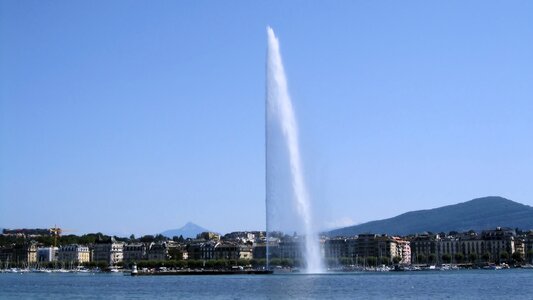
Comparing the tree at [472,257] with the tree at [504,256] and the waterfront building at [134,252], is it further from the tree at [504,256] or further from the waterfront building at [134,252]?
the waterfront building at [134,252]

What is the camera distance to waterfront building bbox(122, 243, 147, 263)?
6299 inches

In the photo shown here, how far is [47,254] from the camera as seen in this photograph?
17188 cm

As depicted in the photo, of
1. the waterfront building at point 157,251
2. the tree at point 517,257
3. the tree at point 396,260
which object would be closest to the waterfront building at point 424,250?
the tree at point 396,260

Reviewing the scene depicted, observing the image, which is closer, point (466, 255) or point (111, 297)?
point (111, 297)

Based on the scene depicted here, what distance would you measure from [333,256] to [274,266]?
39.3m

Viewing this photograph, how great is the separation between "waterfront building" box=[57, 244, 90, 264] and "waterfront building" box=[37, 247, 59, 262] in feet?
5.07

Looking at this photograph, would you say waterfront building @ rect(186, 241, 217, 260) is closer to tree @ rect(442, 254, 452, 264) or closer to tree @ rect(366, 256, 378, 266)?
tree @ rect(366, 256, 378, 266)

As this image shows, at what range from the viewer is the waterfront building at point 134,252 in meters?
160

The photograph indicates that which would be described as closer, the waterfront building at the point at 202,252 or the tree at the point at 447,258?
the tree at the point at 447,258

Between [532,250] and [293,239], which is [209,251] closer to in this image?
[532,250]

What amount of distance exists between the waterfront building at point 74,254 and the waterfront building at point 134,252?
322 inches

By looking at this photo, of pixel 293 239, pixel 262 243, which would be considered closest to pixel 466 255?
pixel 262 243

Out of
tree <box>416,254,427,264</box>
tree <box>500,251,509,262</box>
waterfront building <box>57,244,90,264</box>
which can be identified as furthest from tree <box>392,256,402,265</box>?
waterfront building <box>57,244,90,264</box>

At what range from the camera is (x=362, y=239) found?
482 ft
